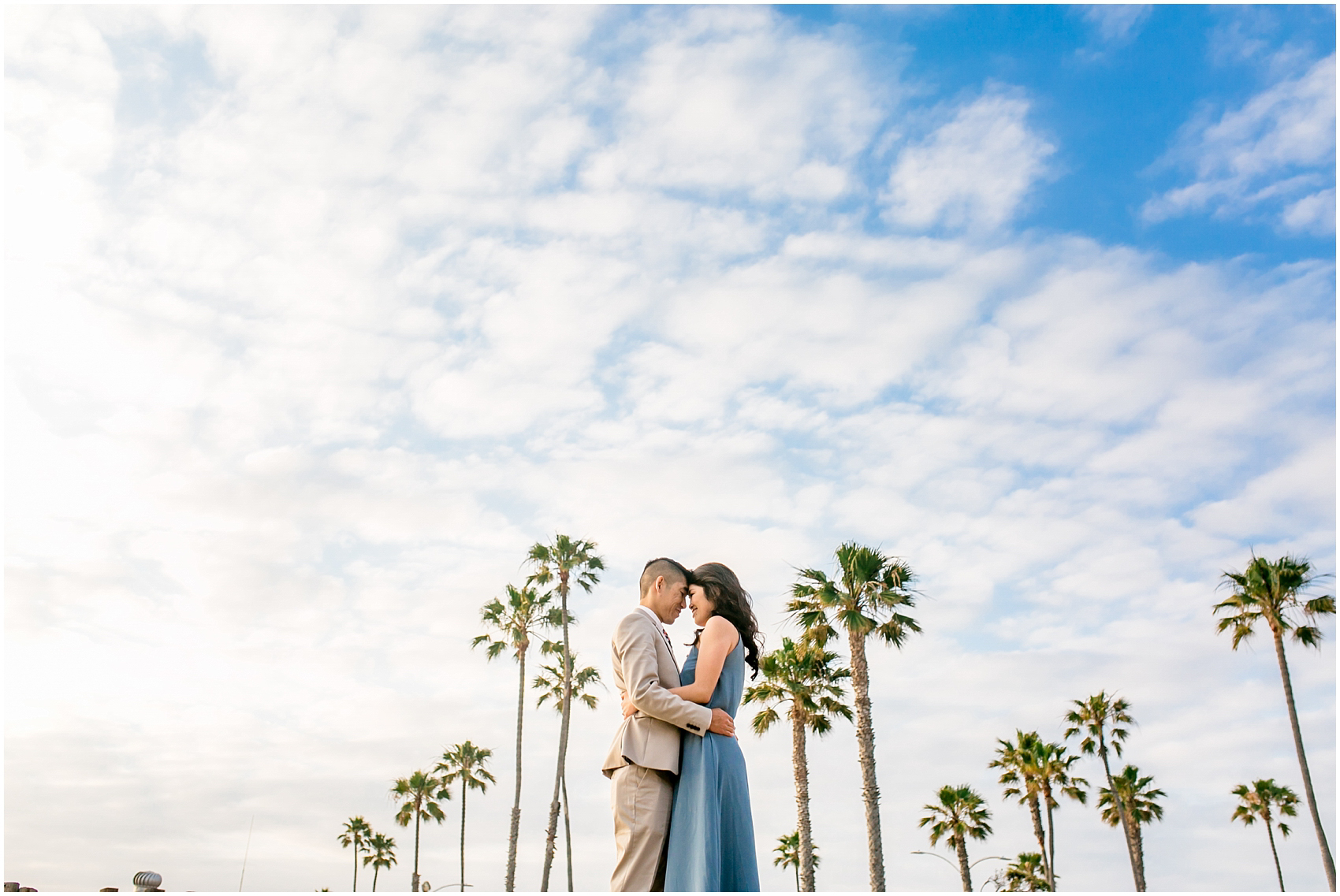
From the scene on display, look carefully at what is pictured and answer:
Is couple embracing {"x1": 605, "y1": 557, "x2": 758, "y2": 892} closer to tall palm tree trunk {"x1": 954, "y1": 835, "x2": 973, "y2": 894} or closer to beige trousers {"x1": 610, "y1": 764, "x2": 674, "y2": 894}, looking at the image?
beige trousers {"x1": 610, "y1": 764, "x2": 674, "y2": 894}

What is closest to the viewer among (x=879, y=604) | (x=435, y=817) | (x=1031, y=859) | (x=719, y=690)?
(x=719, y=690)

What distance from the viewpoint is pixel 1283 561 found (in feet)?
107

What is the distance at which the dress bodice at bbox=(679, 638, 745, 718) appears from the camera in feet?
16.0

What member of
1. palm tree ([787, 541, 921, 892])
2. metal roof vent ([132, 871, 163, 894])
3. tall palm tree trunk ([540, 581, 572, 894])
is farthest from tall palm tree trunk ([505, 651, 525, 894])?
metal roof vent ([132, 871, 163, 894])

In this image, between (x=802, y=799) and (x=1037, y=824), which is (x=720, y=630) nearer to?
(x=802, y=799)

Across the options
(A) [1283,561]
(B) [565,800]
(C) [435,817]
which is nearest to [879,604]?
(A) [1283,561]

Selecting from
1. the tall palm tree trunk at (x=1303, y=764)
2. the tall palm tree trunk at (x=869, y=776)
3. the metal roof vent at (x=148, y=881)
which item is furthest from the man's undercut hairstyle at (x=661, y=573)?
the tall palm tree trunk at (x=1303, y=764)

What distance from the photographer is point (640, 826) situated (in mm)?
4566

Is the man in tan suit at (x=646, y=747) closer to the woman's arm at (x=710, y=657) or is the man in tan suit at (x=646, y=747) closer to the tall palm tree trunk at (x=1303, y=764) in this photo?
the woman's arm at (x=710, y=657)

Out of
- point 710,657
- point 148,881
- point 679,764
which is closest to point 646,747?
point 679,764

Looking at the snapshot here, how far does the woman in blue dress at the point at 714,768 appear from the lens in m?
4.43

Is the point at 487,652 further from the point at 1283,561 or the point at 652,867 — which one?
the point at 652,867

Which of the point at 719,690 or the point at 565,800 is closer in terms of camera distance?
the point at 719,690

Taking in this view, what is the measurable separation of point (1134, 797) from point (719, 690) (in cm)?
4613
